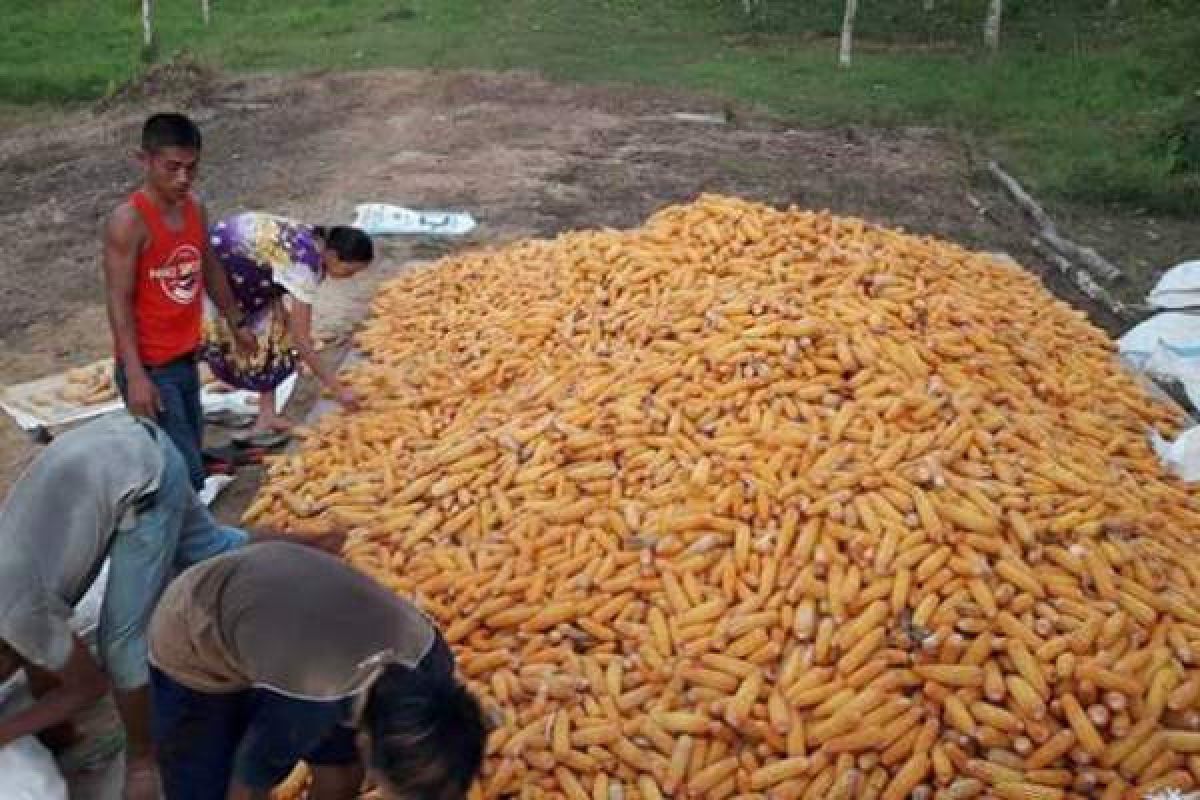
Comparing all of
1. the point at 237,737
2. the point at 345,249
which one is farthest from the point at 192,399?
the point at 237,737

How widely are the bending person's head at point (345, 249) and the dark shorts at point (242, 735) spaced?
→ 111 inches

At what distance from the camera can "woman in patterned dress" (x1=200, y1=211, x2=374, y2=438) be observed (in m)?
5.34

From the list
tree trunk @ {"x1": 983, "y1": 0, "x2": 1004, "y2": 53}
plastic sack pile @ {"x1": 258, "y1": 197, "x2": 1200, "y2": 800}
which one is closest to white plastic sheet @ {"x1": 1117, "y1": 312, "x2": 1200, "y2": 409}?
plastic sack pile @ {"x1": 258, "y1": 197, "x2": 1200, "y2": 800}

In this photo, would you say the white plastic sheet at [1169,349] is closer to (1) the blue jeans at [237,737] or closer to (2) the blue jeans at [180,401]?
(2) the blue jeans at [180,401]

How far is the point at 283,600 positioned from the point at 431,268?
5.34 meters

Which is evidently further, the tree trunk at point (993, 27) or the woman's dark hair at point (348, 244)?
the tree trunk at point (993, 27)

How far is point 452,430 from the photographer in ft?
17.1

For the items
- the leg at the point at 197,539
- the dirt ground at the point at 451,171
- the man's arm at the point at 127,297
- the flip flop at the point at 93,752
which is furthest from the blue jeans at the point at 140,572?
the dirt ground at the point at 451,171

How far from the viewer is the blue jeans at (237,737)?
2.56 metres

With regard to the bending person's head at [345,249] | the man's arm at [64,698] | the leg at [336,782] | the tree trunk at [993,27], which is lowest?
the man's arm at [64,698]

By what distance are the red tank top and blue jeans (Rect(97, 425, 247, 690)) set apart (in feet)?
3.92

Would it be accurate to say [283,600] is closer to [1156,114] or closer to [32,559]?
[32,559]

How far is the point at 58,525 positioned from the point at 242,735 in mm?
832

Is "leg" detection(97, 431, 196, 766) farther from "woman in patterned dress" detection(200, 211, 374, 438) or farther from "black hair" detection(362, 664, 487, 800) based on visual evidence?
"woman in patterned dress" detection(200, 211, 374, 438)
